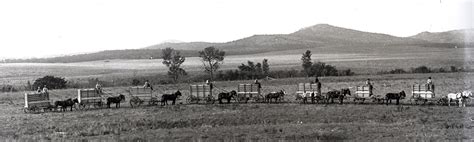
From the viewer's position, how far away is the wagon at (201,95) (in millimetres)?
40466

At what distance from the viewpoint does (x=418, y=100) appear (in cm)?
3406

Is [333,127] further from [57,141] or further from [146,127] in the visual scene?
[57,141]

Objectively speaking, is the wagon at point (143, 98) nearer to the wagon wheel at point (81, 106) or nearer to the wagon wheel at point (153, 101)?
the wagon wheel at point (153, 101)

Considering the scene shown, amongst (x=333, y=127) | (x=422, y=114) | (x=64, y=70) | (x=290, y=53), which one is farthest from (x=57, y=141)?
(x=290, y=53)

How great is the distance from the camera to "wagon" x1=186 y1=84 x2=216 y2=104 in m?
40.5

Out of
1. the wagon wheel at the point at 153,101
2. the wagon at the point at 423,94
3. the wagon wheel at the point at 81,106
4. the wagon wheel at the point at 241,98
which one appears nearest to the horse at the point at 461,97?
the wagon at the point at 423,94

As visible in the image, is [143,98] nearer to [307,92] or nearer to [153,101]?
Result: [153,101]

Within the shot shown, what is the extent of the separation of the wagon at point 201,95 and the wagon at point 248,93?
212 cm

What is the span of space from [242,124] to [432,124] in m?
8.18

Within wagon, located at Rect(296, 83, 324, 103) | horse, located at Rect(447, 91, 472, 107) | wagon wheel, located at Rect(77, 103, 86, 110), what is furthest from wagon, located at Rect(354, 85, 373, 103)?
wagon wheel, located at Rect(77, 103, 86, 110)

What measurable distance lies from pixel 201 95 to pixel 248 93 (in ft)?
12.0

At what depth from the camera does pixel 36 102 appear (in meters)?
37.8

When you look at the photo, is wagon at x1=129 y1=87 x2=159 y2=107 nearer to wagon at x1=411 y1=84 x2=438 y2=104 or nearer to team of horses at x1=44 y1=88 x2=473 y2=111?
team of horses at x1=44 y1=88 x2=473 y2=111

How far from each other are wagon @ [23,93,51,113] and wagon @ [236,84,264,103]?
13.6 m
